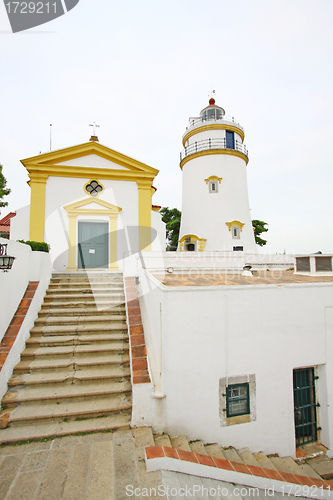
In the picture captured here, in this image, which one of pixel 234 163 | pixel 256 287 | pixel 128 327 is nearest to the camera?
pixel 256 287

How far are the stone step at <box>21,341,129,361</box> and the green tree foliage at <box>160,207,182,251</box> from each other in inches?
854

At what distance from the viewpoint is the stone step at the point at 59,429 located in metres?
3.24

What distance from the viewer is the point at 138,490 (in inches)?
103

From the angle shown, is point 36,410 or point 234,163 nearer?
point 36,410

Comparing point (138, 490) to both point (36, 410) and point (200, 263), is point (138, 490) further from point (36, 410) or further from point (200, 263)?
point (200, 263)

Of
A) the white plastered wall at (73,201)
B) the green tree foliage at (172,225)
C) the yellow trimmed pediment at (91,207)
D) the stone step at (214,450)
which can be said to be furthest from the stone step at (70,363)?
the green tree foliage at (172,225)

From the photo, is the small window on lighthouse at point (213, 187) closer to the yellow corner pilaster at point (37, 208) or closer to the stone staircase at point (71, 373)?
the yellow corner pilaster at point (37, 208)

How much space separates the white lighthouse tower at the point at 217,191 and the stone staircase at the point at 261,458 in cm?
1137

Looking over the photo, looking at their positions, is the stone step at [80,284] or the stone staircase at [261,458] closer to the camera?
the stone staircase at [261,458]

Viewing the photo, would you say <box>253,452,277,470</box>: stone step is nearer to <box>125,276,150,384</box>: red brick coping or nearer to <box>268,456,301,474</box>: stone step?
<box>268,456,301,474</box>: stone step

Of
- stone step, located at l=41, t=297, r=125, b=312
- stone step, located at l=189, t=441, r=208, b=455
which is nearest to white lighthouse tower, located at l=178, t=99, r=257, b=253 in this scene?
stone step, located at l=41, t=297, r=125, b=312

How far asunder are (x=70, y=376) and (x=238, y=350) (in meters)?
2.87

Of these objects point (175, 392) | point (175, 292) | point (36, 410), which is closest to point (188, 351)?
point (175, 392)

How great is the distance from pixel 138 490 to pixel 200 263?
7161 millimetres
